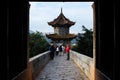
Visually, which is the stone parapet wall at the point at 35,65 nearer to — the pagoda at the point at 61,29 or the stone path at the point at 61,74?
the stone path at the point at 61,74

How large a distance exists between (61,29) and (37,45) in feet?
47.7

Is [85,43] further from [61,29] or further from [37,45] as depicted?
[61,29]

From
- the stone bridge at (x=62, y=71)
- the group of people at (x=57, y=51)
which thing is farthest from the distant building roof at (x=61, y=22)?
the stone bridge at (x=62, y=71)

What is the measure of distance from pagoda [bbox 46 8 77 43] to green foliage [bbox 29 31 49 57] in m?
7.22

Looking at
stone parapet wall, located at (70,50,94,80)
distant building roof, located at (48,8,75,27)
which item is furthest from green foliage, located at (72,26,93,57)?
stone parapet wall, located at (70,50,94,80)

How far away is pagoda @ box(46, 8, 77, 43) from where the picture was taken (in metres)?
60.5

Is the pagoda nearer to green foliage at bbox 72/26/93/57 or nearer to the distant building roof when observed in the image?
the distant building roof
